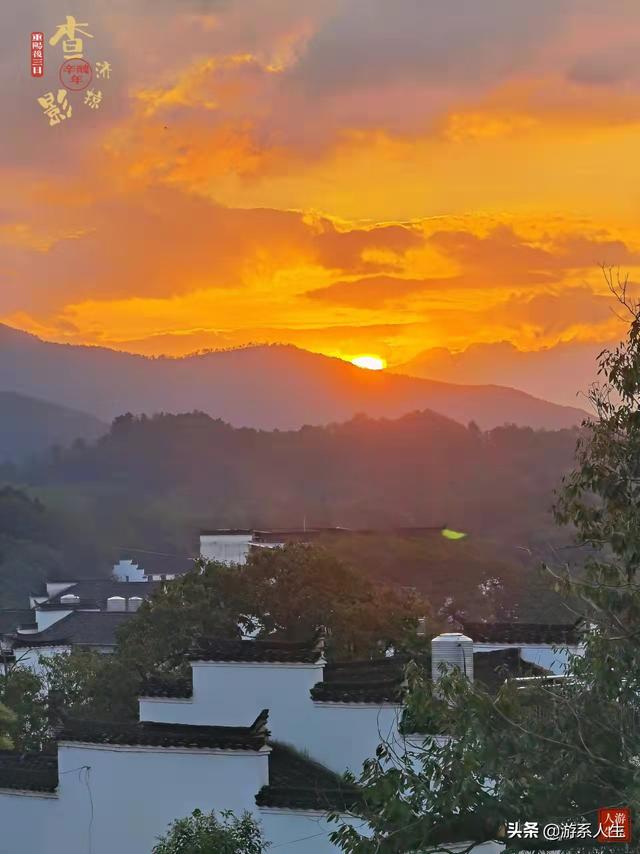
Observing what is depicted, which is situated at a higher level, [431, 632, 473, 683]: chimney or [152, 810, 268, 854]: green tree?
[431, 632, 473, 683]: chimney

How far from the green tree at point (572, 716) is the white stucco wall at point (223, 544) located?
44825 millimetres

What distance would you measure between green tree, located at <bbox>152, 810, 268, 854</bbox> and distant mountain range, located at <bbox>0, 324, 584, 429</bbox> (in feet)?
449

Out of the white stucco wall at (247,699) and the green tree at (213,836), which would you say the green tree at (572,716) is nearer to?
the green tree at (213,836)

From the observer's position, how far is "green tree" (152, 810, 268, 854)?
13320 mm

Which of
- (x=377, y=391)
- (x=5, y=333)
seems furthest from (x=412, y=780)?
(x=5, y=333)

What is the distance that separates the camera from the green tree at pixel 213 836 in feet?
43.7

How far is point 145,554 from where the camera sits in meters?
88.0

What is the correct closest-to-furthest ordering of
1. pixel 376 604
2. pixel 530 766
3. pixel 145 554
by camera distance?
pixel 530 766 < pixel 376 604 < pixel 145 554

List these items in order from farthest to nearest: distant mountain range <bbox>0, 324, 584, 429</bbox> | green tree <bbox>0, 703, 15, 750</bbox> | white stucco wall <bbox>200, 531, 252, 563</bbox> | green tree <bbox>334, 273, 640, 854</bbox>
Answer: distant mountain range <bbox>0, 324, 584, 429</bbox> → white stucco wall <bbox>200, 531, 252, 563</bbox> → green tree <bbox>0, 703, 15, 750</bbox> → green tree <bbox>334, 273, 640, 854</bbox>

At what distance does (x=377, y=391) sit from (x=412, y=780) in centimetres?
13367

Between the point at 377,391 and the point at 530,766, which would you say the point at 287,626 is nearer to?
the point at 530,766

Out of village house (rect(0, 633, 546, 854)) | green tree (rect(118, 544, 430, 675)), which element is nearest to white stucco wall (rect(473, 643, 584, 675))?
village house (rect(0, 633, 546, 854))

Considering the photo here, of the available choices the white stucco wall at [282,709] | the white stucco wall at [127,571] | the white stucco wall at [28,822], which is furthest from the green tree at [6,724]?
the white stucco wall at [127,571]

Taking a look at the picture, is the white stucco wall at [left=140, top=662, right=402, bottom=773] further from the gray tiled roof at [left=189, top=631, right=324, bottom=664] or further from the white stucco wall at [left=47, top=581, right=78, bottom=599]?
the white stucco wall at [left=47, top=581, right=78, bottom=599]
